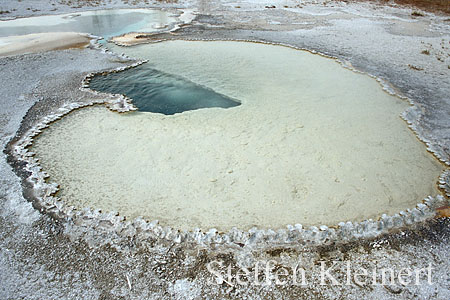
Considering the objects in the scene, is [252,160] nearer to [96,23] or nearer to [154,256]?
[154,256]

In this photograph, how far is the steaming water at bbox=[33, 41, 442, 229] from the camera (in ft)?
14.0

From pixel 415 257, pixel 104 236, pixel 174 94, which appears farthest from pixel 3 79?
pixel 415 257

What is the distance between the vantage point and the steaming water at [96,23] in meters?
13.9

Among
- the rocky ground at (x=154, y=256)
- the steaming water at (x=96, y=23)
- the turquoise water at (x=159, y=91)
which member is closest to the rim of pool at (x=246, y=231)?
the rocky ground at (x=154, y=256)

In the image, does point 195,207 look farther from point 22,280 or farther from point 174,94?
point 174,94

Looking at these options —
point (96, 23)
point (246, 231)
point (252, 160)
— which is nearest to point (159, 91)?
point (252, 160)

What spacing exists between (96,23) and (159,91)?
1081cm

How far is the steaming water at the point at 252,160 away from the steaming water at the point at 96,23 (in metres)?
9.08

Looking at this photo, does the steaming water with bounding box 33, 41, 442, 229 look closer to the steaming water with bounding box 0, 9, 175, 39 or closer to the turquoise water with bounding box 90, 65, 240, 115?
the turquoise water with bounding box 90, 65, 240, 115

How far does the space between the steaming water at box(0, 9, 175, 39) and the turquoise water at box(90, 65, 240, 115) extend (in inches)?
222

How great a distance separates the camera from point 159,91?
7.77 m

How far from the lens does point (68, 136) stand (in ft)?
19.1

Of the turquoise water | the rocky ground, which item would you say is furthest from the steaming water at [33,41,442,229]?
the rocky ground

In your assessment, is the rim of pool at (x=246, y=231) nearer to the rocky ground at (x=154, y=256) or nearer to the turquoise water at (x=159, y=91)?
the rocky ground at (x=154, y=256)
